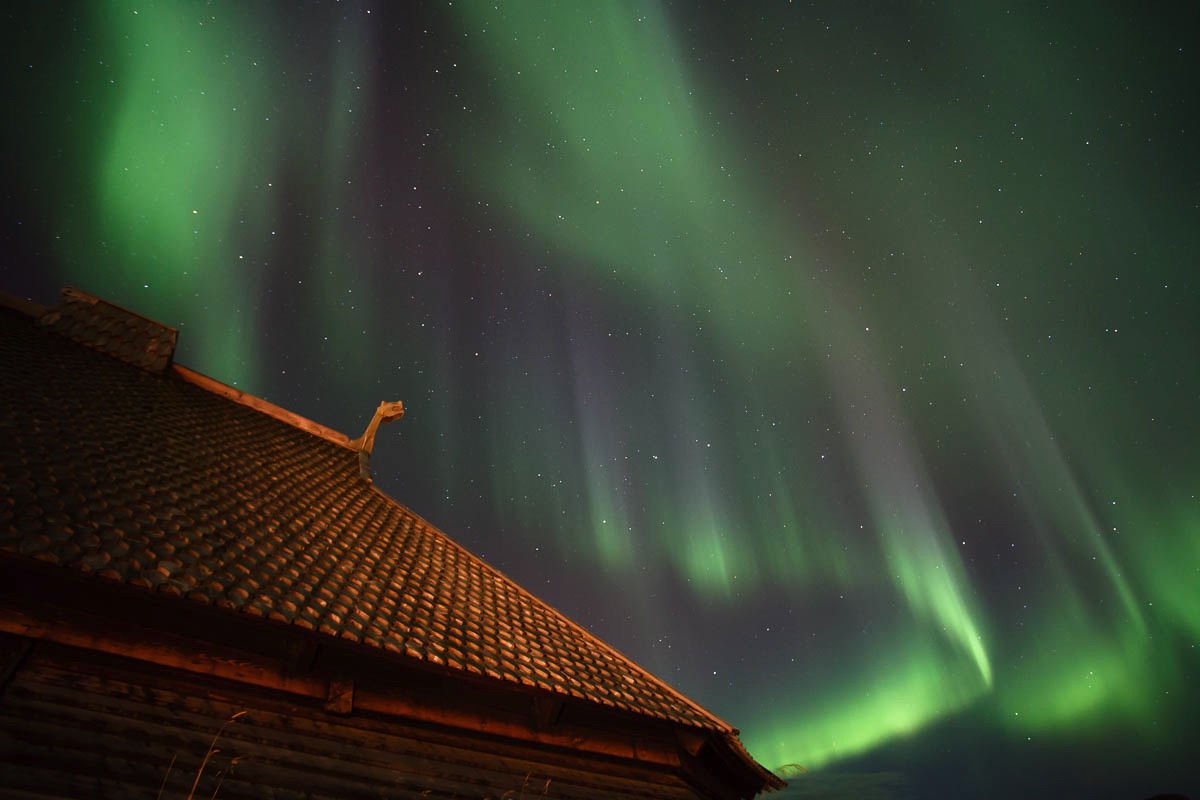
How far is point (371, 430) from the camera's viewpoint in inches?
495

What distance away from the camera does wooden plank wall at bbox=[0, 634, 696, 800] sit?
3.61 m

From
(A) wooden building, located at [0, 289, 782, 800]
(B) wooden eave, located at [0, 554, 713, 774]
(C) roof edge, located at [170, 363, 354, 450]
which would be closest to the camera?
(A) wooden building, located at [0, 289, 782, 800]

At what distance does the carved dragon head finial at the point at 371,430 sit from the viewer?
11.9 meters

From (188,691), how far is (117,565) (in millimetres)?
1309

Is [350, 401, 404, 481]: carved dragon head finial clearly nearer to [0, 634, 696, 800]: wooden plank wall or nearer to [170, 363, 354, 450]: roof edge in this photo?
[170, 363, 354, 450]: roof edge

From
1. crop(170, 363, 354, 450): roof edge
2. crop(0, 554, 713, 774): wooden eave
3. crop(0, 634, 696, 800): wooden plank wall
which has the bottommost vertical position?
crop(0, 634, 696, 800): wooden plank wall

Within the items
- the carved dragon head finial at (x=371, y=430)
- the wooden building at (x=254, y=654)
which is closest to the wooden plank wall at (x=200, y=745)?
the wooden building at (x=254, y=654)

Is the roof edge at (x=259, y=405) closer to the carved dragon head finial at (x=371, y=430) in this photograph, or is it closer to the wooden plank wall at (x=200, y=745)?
the carved dragon head finial at (x=371, y=430)

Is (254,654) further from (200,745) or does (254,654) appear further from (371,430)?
(371,430)

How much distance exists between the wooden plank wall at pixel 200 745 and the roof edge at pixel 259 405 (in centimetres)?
845

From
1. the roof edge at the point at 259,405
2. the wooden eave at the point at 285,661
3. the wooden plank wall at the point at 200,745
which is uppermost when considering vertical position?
the roof edge at the point at 259,405

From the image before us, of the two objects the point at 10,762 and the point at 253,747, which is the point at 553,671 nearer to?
the point at 253,747

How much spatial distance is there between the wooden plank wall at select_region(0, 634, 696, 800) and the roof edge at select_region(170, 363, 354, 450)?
845 centimetres

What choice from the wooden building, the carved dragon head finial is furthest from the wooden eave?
the carved dragon head finial
